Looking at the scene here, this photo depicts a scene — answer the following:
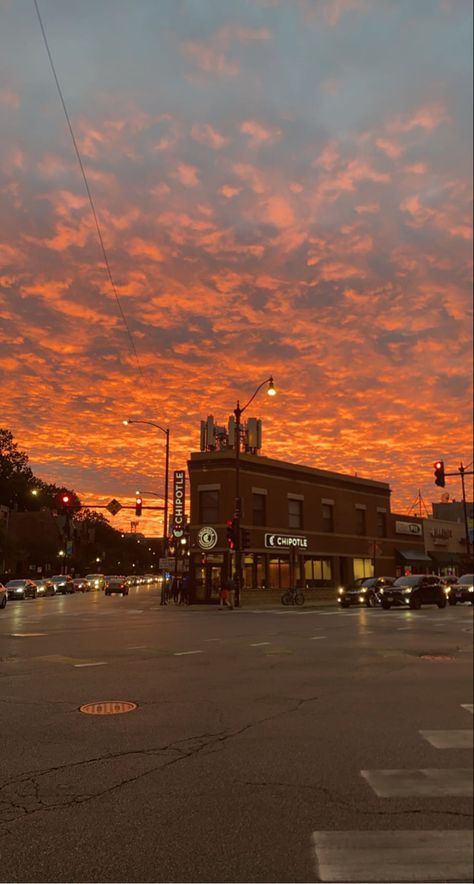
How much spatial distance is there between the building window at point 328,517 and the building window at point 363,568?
156 inches

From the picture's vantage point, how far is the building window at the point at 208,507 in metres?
42.0

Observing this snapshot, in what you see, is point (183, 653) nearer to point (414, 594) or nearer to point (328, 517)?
point (414, 594)

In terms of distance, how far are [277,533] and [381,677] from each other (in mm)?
33472

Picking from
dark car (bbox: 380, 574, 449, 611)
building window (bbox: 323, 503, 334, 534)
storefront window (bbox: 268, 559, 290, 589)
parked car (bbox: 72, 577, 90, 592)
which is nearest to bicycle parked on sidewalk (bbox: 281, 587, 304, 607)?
storefront window (bbox: 268, 559, 290, 589)

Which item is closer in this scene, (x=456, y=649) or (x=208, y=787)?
(x=208, y=787)

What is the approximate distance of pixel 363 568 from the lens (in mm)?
52281

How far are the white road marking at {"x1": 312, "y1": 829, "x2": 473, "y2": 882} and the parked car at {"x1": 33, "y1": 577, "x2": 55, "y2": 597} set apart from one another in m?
58.9

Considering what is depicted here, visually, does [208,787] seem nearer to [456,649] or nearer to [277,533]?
[456,649]

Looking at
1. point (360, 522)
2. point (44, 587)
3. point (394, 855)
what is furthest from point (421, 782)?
point (44, 587)

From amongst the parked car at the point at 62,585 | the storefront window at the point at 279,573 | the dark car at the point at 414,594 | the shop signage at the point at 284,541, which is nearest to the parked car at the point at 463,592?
the dark car at the point at 414,594

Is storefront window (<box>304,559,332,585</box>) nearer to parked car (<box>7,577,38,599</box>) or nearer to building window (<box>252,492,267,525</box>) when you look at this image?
building window (<box>252,492,267,525</box>)

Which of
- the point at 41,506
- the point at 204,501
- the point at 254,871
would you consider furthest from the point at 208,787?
the point at 41,506

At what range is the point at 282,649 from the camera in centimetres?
1508

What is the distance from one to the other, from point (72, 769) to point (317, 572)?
1684 inches
